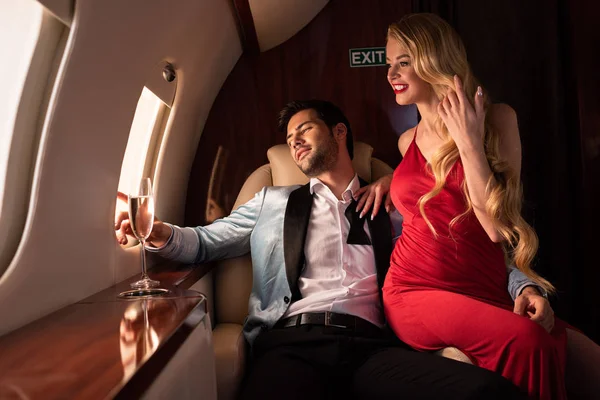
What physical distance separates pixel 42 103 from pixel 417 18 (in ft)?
4.76

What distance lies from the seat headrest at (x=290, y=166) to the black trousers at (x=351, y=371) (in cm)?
77

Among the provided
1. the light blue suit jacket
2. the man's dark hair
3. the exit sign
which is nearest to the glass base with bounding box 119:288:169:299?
the light blue suit jacket

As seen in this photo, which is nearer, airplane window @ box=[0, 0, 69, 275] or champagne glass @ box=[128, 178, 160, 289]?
airplane window @ box=[0, 0, 69, 275]

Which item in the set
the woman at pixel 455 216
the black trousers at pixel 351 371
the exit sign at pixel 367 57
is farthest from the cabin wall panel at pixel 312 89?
the black trousers at pixel 351 371

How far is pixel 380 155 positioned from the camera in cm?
302

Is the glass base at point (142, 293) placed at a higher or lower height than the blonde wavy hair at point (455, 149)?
lower

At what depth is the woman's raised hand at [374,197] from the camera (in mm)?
2344

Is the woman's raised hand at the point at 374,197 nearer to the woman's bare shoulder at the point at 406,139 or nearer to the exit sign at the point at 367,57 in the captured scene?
the woman's bare shoulder at the point at 406,139

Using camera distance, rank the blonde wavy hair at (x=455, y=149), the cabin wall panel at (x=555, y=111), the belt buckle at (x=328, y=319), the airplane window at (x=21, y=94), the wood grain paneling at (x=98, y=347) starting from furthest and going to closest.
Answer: the cabin wall panel at (x=555, y=111) → the belt buckle at (x=328, y=319) → the blonde wavy hair at (x=455, y=149) → the airplane window at (x=21, y=94) → the wood grain paneling at (x=98, y=347)

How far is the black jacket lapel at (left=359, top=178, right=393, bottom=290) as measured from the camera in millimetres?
2264

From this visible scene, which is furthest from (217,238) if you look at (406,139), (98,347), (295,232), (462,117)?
(98,347)

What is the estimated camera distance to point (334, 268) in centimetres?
230

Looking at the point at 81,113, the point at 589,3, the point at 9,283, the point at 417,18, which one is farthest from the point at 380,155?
the point at 9,283

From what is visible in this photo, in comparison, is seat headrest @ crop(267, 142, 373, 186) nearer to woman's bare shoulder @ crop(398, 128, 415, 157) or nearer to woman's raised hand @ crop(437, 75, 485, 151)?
woman's bare shoulder @ crop(398, 128, 415, 157)
